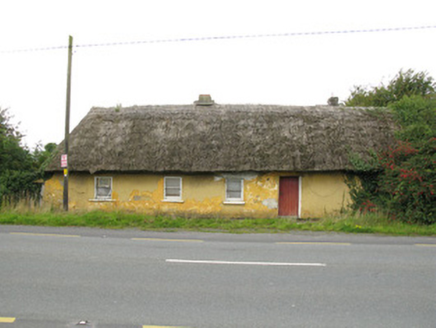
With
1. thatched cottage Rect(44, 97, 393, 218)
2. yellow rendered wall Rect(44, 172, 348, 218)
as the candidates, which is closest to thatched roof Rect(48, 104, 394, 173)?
thatched cottage Rect(44, 97, 393, 218)

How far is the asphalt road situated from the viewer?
14.3 ft

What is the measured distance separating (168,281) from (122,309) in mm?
1272

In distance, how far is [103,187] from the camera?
16.2 metres

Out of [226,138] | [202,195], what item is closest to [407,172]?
[226,138]

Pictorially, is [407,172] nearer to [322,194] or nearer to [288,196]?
[322,194]

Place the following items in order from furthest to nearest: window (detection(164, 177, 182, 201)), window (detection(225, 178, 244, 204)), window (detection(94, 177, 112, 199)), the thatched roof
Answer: window (detection(94, 177, 112, 199))
window (detection(164, 177, 182, 201))
window (detection(225, 178, 244, 204))
the thatched roof

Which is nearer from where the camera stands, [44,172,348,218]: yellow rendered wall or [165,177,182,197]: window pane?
[44,172,348,218]: yellow rendered wall

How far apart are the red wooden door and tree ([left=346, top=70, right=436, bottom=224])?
243 cm

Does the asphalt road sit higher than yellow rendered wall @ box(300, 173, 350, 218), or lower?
lower

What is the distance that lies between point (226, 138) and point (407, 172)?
7.48 meters

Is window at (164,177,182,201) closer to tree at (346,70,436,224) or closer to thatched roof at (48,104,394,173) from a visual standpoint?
thatched roof at (48,104,394,173)

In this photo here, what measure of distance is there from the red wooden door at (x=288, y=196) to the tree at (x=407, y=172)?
2.43m

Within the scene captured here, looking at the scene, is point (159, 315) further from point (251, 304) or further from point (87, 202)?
point (87, 202)

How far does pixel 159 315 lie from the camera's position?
4.43m
